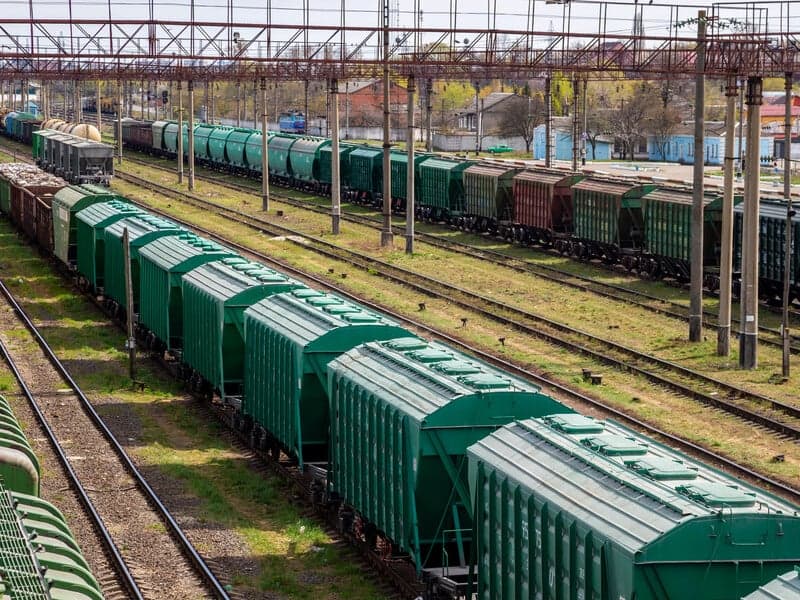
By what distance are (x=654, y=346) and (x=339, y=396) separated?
19.2 meters

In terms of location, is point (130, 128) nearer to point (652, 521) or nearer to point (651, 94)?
point (651, 94)

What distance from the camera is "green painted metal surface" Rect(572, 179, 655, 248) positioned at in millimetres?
53906

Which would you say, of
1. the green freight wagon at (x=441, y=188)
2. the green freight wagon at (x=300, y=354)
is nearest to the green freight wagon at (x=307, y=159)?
the green freight wagon at (x=441, y=188)

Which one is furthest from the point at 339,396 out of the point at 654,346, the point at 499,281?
the point at 499,281

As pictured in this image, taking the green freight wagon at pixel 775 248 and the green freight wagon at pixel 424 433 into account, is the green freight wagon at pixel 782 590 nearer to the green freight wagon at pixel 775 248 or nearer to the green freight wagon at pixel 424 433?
the green freight wagon at pixel 424 433

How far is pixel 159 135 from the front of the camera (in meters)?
117

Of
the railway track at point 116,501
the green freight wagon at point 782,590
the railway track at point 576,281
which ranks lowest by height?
the railway track at point 116,501

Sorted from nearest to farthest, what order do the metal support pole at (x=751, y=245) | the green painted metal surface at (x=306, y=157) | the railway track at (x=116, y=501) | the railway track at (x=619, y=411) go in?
the railway track at (x=116, y=501)
the railway track at (x=619, y=411)
the metal support pole at (x=751, y=245)
the green painted metal surface at (x=306, y=157)

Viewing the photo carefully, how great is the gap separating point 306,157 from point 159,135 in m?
33.1

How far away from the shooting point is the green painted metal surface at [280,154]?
301ft

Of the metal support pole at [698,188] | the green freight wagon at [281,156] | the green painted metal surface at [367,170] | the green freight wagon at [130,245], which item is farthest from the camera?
the green freight wagon at [281,156]

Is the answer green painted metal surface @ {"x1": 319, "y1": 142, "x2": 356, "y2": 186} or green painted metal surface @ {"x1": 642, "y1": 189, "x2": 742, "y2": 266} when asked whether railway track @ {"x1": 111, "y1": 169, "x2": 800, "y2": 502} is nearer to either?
green painted metal surface @ {"x1": 642, "y1": 189, "x2": 742, "y2": 266}

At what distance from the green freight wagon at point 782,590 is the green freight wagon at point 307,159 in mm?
75426

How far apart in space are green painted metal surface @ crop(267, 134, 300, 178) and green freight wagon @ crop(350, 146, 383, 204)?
898 centimetres
